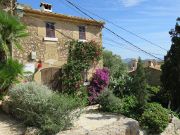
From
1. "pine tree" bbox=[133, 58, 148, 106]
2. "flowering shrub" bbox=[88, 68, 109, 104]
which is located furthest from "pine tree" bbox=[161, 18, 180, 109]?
"flowering shrub" bbox=[88, 68, 109, 104]

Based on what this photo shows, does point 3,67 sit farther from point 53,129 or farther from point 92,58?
point 92,58

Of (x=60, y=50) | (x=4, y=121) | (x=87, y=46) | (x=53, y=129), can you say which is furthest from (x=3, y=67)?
(x=87, y=46)

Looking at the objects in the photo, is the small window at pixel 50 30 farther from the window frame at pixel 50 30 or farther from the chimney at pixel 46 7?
the chimney at pixel 46 7

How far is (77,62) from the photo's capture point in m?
20.3

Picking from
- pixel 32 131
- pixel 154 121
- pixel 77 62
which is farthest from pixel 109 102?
pixel 32 131

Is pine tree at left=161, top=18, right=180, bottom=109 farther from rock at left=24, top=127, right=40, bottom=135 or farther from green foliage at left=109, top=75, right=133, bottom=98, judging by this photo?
rock at left=24, top=127, right=40, bottom=135

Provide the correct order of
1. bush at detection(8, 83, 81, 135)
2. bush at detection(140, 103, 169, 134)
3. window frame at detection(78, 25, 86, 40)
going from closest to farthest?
1. bush at detection(8, 83, 81, 135)
2. bush at detection(140, 103, 169, 134)
3. window frame at detection(78, 25, 86, 40)

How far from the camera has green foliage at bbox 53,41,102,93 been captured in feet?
65.2

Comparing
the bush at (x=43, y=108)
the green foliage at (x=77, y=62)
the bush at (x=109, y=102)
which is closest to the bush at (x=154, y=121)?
the bush at (x=109, y=102)

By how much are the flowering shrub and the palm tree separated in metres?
6.33

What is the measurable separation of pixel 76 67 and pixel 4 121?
685 cm

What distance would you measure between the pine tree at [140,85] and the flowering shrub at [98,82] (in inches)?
104

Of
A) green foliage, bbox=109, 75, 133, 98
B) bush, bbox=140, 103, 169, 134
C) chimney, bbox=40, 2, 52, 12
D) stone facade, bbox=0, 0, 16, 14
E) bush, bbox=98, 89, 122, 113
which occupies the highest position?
chimney, bbox=40, 2, 52, 12

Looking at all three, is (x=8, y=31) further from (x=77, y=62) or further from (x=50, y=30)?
(x=77, y=62)
